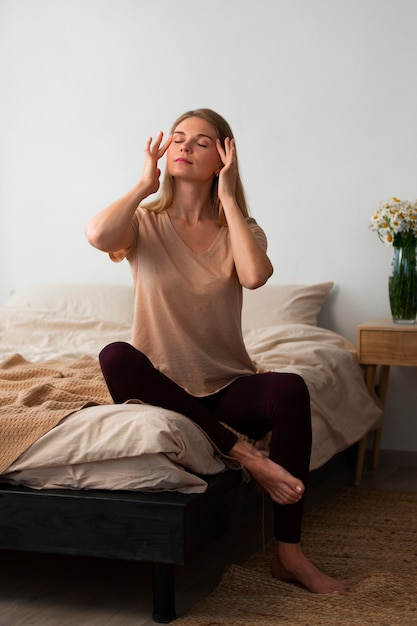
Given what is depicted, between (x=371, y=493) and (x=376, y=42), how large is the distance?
182cm

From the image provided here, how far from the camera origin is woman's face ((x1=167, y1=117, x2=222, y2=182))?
235cm

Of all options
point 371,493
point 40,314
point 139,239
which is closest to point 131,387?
point 139,239

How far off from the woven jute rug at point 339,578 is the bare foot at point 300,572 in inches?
1.0

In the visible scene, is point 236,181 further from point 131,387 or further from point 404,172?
point 404,172

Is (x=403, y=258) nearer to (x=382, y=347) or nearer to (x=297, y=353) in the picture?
(x=382, y=347)

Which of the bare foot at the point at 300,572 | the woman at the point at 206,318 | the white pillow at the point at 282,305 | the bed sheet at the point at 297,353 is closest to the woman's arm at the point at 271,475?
the woman at the point at 206,318

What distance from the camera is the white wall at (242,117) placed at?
3.82m

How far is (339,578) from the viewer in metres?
2.20

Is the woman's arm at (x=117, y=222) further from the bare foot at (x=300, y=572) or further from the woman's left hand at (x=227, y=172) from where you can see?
the bare foot at (x=300, y=572)

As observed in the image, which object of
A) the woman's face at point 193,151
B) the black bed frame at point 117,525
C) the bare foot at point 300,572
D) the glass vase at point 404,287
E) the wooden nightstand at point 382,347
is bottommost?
the bare foot at point 300,572

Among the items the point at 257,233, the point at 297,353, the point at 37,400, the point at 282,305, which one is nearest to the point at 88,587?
the point at 37,400

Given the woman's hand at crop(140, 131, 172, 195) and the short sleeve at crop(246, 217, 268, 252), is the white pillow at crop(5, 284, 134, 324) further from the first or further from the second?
the woman's hand at crop(140, 131, 172, 195)

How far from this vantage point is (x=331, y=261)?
12.8ft

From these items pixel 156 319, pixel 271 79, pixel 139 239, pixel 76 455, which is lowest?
pixel 76 455
